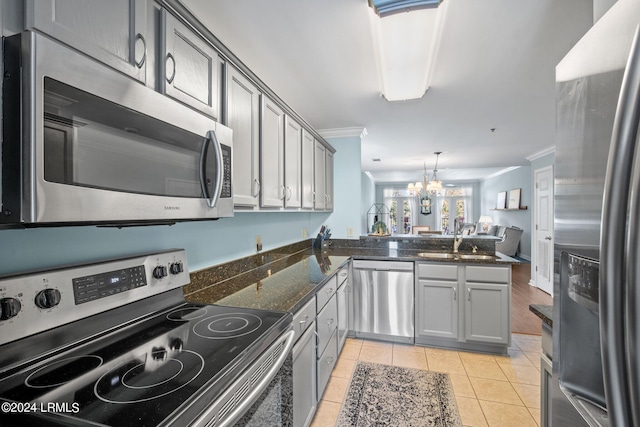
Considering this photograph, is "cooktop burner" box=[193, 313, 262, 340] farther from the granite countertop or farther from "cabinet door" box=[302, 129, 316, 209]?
"cabinet door" box=[302, 129, 316, 209]

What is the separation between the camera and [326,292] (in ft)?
6.74

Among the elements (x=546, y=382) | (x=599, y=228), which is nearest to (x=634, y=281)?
(x=599, y=228)

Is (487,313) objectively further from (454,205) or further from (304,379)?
(454,205)

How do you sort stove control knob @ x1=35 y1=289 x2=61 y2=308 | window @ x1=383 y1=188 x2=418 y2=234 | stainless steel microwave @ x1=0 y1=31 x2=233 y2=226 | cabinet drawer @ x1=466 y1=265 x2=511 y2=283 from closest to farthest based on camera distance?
stainless steel microwave @ x1=0 y1=31 x2=233 y2=226 → stove control knob @ x1=35 y1=289 x2=61 y2=308 → cabinet drawer @ x1=466 y1=265 x2=511 y2=283 → window @ x1=383 y1=188 x2=418 y2=234

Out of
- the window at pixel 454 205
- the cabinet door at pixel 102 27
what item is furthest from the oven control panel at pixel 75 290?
the window at pixel 454 205

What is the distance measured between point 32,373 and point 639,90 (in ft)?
4.63

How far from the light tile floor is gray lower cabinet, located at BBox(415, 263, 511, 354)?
14 centimetres

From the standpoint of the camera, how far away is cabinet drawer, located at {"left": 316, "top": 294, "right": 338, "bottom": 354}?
6.24ft

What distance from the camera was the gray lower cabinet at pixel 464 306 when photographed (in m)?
2.65

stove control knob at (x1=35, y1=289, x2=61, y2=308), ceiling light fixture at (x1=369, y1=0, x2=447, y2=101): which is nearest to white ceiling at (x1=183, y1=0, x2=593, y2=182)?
ceiling light fixture at (x1=369, y1=0, x2=447, y2=101)

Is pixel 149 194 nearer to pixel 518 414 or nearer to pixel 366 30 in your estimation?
pixel 366 30

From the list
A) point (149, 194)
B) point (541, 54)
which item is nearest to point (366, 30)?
point (541, 54)

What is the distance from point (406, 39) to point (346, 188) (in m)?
2.16

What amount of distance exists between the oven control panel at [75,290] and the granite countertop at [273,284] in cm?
31
